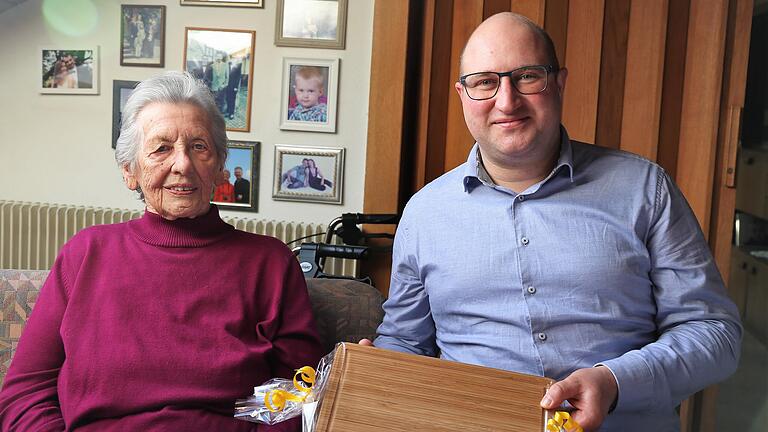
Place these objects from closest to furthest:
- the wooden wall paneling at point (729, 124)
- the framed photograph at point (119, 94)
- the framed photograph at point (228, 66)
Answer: the wooden wall paneling at point (729, 124), the framed photograph at point (228, 66), the framed photograph at point (119, 94)

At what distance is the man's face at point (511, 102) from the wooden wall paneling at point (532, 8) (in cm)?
125

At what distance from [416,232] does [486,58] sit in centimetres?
45

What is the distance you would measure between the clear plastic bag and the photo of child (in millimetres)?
1982

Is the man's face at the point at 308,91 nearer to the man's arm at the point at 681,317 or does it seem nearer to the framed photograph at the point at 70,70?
the framed photograph at the point at 70,70

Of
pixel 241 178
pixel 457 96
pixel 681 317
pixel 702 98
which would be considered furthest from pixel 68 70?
pixel 681 317

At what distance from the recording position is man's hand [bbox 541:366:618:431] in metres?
1.08

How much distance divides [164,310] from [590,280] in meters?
0.91

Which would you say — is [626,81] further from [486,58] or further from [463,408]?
[463,408]

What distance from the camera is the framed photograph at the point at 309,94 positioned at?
3209mm

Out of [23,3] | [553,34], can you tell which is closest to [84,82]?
[23,3]

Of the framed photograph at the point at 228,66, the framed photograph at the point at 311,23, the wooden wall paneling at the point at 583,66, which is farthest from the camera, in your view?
the framed photograph at the point at 228,66

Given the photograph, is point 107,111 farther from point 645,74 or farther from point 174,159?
point 645,74

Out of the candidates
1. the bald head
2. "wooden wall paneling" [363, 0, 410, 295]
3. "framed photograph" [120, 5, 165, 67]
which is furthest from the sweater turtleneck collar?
"framed photograph" [120, 5, 165, 67]

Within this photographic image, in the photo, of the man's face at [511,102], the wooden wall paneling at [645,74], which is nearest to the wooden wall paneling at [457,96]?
the wooden wall paneling at [645,74]
